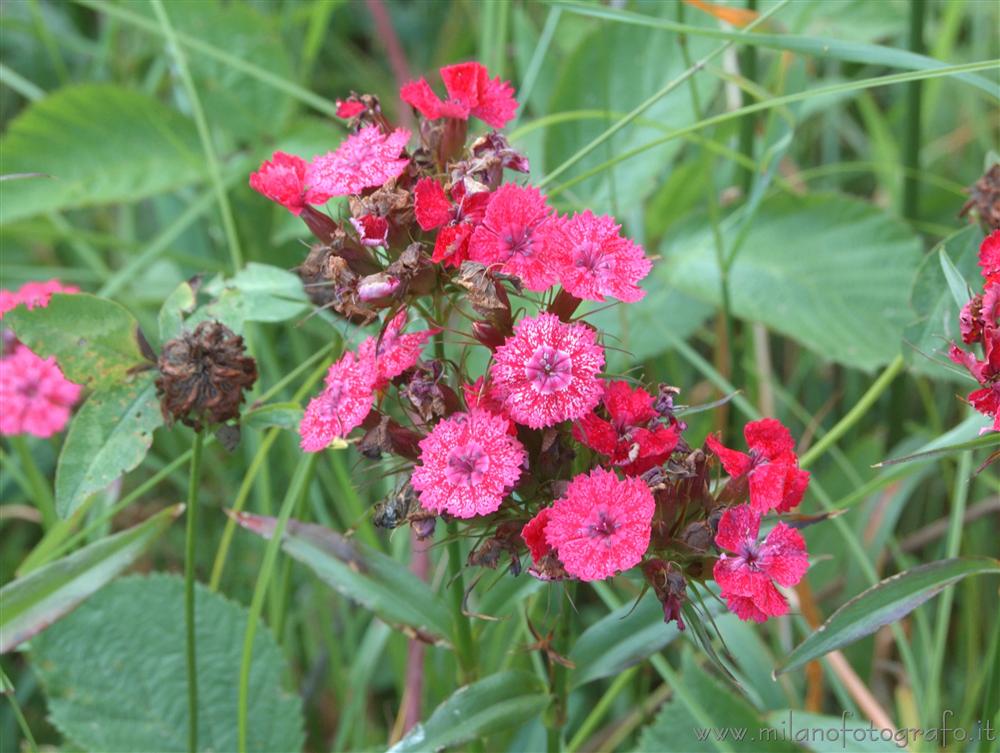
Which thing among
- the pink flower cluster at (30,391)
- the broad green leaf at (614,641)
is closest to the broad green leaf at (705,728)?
the broad green leaf at (614,641)

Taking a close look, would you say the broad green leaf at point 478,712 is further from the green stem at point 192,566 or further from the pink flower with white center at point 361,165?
the pink flower with white center at point 361,165

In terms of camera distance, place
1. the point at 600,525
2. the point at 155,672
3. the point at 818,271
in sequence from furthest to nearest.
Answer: the point at 818,271 → the point at 155,672 → the point at 600,525

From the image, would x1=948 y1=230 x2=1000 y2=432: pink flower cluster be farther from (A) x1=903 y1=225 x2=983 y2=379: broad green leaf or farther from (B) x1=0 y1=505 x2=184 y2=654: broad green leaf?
(B) x1=0 y1=505 x2=184 y2=654: broad green leaf

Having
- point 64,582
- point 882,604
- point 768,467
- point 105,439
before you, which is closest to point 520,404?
point 768,467

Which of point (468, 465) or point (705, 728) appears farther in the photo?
point (705, 728)

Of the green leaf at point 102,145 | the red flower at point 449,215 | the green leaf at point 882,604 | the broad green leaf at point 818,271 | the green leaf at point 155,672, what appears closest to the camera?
the red flower at point 449,215

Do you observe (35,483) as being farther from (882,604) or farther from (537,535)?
(882,604)
